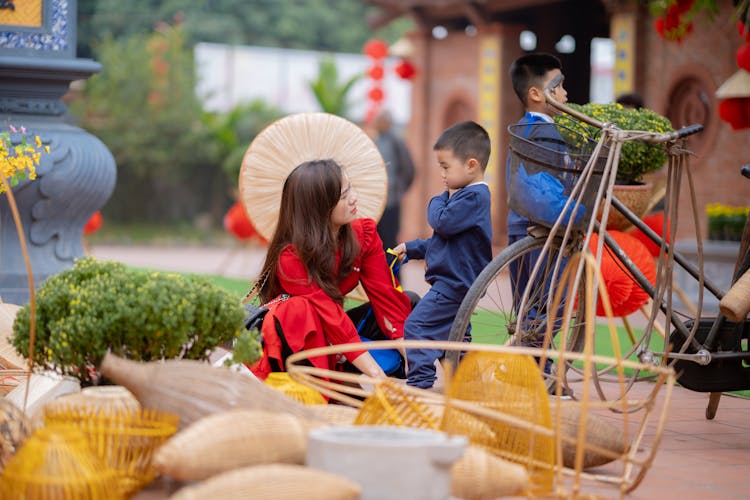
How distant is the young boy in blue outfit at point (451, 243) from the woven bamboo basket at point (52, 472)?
223 centimetres

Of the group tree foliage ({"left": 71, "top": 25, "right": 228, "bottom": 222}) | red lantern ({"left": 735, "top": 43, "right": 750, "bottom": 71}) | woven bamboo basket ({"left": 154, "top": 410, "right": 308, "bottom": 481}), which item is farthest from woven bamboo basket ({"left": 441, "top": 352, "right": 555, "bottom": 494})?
tree foliage ({"left": 71, "top": 25, "right": 228, "bottom": 222})

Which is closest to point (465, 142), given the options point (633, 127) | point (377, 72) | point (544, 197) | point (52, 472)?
point (544, 197)

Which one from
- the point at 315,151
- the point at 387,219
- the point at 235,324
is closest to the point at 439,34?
the point at 387,219

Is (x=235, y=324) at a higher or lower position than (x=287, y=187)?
lower

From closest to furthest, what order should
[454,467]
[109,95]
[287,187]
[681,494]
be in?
[454,467] < [681,494] < [287,187] < [109,95]

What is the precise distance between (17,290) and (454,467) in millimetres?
4584

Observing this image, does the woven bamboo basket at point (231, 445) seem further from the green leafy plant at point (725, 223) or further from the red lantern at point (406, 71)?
the red lantern at point (406, 71)

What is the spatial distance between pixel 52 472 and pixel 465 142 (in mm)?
2692

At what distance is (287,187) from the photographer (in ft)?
15.9

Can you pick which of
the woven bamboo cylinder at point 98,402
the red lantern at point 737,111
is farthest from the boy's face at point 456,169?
the red lantern at point 737,111

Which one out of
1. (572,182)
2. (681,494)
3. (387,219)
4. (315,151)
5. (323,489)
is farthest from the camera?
(387,219)

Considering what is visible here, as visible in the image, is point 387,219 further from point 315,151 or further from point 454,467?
point 454,467

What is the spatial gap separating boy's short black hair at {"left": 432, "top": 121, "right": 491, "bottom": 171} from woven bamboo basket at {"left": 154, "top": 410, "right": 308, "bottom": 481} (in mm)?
2264

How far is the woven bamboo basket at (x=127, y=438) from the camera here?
3.08 meters
